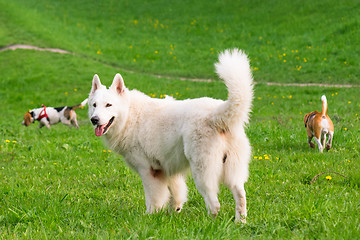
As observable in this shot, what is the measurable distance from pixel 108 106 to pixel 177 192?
4.42ft

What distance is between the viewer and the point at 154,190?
15.6 feet

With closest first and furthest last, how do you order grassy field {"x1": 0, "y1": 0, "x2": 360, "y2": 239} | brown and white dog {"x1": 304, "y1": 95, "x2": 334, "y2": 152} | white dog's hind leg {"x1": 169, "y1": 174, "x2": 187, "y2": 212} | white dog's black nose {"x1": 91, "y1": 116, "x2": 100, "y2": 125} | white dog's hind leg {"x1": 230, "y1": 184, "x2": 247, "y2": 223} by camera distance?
1. grassy field {"x1": 0, "y1": 0, "x2": 360, "y2": 239}
2. white dog's hind leg {"x1": 230, "y1": 184, "x2": 247, "y2": 223}
3. white dog's black nose {"x1": 91, "y1": 116, "x2": 100, "y2": 125}
4. white dog's hind leg {"x1": 169, "y1": 174, "x2": 187, "y2": 212}
5. brown and white dog {"x1": 304, "y1": 95, "x2": 334, "y2": 152}

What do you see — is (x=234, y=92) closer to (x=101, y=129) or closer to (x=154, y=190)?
(x=154, y=190)

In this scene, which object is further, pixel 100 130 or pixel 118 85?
pixel 118 85

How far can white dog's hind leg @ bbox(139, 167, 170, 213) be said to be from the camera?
4734 millimetres

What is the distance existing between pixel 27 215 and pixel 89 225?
32.5 inches

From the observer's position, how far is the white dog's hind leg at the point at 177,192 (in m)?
4.95

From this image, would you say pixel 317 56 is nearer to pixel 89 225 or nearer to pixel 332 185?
pixel 332 185

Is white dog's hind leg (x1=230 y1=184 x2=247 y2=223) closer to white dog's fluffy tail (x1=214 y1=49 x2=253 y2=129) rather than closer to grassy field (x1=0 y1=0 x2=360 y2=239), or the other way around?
grassy field (x1=0 y1=0 x2=360 y2=239)

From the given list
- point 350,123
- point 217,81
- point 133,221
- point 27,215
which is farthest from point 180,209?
point 217,81

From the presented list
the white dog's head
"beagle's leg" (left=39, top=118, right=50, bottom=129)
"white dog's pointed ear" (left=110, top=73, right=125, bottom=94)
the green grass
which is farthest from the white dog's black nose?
the green grass

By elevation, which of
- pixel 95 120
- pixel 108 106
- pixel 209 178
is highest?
pixel 108 106

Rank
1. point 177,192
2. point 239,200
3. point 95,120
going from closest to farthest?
point 239,200, point 95,120, point 177,192

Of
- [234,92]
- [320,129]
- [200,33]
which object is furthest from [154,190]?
[200,33]
